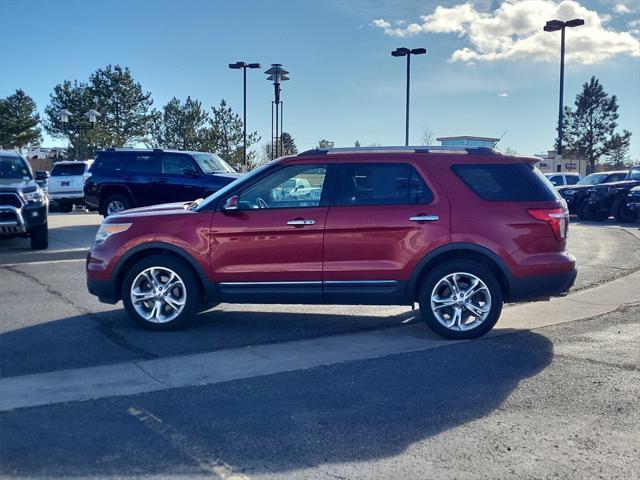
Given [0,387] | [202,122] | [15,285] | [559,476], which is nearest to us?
[559,476]

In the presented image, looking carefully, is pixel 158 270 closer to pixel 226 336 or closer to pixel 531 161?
pixel 226 336

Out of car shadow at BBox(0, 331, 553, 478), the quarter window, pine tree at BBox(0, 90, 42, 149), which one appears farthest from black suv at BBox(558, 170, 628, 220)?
pine tree at BBox(0, 90, 42, 149)

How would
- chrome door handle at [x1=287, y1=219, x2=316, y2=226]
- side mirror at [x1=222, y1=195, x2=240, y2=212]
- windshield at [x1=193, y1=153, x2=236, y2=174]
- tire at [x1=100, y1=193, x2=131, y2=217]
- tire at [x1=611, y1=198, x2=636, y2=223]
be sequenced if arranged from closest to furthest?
1. chrome door handle at [x1=287, y1=219, x2=316, y2=226]
2. side mirror at [x1=222, y1=195, x2=240, y2=212]
3. windshield at [x1=193, y1=153, x2=236, y2=174]
4. tire at [x1=100, y1=193, x2=131, y2=217]
5. tire at [x1=611, y1=198, x2=636, y2=223]

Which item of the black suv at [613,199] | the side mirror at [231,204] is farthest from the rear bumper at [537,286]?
the black suv at [613,199]

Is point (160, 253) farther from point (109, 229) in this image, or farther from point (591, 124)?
point (591, 124)

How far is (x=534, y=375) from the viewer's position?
5.45 m

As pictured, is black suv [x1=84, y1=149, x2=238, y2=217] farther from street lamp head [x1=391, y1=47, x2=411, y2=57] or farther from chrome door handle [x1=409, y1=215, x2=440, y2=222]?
street lamp head [x1=391, y1=47, x2=411, y2=57]

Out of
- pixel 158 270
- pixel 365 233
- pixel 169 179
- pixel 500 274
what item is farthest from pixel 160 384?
pixel 169 179

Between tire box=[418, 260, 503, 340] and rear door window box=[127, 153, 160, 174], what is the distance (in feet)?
37.2

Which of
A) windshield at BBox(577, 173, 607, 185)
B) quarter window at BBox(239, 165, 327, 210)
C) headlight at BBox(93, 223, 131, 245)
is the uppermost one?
windshield at BBox(577, 173, 607, 185)

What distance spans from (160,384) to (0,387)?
120 centimetres

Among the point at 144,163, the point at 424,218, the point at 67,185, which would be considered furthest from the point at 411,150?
the point at 67,185

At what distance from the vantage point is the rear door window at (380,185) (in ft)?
21.6

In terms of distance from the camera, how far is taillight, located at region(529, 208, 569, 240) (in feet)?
21.2
